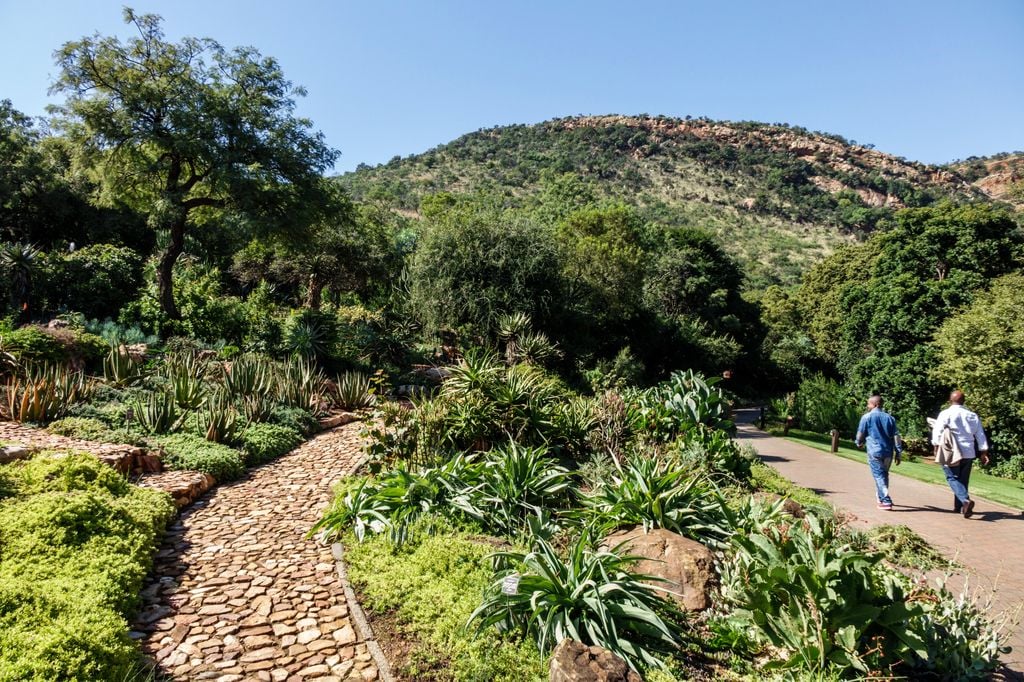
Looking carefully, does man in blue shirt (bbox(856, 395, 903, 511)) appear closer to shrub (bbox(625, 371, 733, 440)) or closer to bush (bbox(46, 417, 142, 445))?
shrub (bbox(625, 371, 733, 440))

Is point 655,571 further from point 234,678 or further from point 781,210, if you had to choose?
point 781,210

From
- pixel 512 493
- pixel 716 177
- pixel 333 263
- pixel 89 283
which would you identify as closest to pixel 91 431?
pixel 512 493

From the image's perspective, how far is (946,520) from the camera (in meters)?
7.39

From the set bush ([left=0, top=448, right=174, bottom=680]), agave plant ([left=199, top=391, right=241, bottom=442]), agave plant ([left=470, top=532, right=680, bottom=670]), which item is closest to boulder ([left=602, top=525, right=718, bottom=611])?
agave plant ([left=470, top=532, right=680, bottom=670])

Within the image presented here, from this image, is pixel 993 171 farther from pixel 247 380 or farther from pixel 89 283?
pixel 89 283

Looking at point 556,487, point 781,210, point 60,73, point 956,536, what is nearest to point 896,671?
point 556,487

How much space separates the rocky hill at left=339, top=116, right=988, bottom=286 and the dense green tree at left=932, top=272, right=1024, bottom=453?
37613 millimetres

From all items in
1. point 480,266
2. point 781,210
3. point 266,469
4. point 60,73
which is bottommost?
point 266,469

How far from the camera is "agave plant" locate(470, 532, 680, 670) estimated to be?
3467 millimetres

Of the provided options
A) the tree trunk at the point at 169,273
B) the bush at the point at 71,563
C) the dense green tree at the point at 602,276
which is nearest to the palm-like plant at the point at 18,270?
the tree trunk at the point at 169,273

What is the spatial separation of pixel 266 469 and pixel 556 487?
4334 mm

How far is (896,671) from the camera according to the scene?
131 inches

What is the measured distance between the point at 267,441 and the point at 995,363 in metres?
18.5

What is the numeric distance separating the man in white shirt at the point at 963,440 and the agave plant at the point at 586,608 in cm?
601
